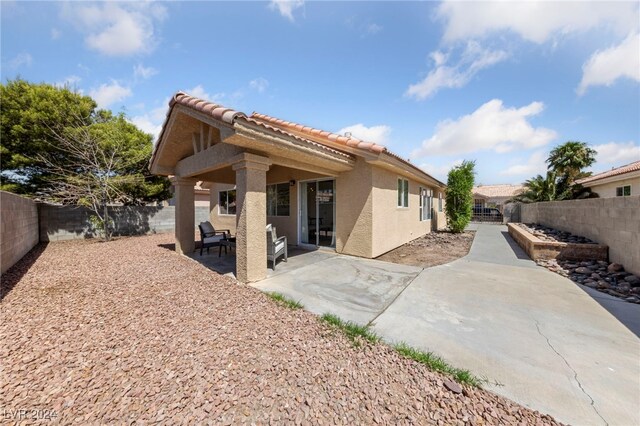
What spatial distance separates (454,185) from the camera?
49.0ft

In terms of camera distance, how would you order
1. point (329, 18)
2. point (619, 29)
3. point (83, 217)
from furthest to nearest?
1. point (83, 217)
2. point (329, 18)
3. point (619, 29)

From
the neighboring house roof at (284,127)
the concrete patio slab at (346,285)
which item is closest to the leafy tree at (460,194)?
the neighboring house roof at (284,127)

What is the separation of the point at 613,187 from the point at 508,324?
22.2 m

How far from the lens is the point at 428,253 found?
968 cm

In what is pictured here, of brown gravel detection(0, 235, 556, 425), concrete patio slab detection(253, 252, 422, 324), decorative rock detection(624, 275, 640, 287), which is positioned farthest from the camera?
decorative rock detection(624, 275, 640, 287)

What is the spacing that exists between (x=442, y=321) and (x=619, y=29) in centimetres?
935

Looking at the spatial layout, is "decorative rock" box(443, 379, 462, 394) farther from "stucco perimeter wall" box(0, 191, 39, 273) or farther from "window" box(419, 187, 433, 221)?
"window" box(419, 187, 433, 221)

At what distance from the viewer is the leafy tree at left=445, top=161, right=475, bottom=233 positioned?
14695 millimetres

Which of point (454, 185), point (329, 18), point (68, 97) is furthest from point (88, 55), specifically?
point (454, 185)

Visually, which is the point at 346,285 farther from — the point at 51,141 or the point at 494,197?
the point at 494,197

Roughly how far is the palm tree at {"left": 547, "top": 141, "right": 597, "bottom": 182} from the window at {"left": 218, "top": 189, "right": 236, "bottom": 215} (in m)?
28.9

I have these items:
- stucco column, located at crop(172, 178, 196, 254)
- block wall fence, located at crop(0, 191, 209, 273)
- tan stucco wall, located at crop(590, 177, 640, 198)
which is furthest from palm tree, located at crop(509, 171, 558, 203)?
block wall fence, located at crop(0, 191, 209, 273)

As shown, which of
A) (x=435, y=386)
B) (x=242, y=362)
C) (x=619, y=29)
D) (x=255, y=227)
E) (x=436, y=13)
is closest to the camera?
(x=435, y=386)

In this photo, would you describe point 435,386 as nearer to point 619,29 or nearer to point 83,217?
point 619,29
